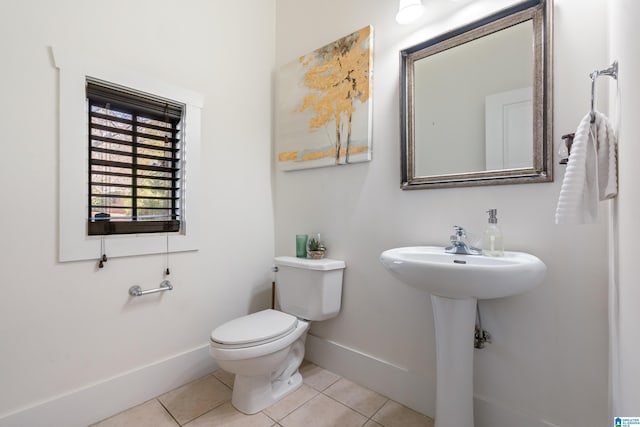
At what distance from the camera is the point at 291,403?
1544 millimetres

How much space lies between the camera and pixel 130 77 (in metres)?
1.52

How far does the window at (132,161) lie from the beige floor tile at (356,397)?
4.29 feet

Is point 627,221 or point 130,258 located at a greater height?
point 627,221

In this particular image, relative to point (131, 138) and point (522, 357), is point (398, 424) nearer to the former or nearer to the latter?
point (522, 357)

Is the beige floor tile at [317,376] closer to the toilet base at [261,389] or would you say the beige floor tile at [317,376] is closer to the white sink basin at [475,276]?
the toilet base at [261,389]

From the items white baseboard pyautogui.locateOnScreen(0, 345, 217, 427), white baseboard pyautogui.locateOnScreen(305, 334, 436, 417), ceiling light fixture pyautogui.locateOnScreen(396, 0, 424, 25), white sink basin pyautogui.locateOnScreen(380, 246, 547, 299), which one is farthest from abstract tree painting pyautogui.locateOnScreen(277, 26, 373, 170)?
Result: white baseboard pyautogui.locateOnScreen(0, 345, 217, 427)

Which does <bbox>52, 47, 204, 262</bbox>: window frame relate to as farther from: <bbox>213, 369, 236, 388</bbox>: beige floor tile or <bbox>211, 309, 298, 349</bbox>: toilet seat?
<bbox>213, 369, 236, 388</bbox>: beige floor tile

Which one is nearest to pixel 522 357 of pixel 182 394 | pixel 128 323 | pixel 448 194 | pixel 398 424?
pixel 398 424

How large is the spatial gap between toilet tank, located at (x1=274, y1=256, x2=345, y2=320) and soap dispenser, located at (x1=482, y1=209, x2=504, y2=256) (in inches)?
31.3

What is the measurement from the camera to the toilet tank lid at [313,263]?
66.0 inches

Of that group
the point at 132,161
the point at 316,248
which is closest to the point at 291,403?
the point at 316,248

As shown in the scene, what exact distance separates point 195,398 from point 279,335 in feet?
2.08

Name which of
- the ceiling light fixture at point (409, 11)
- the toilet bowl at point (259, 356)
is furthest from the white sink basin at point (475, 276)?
the ceiling light fixture at point (409, 11)

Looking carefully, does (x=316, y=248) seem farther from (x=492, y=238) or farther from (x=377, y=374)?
(x=492, y=238)
